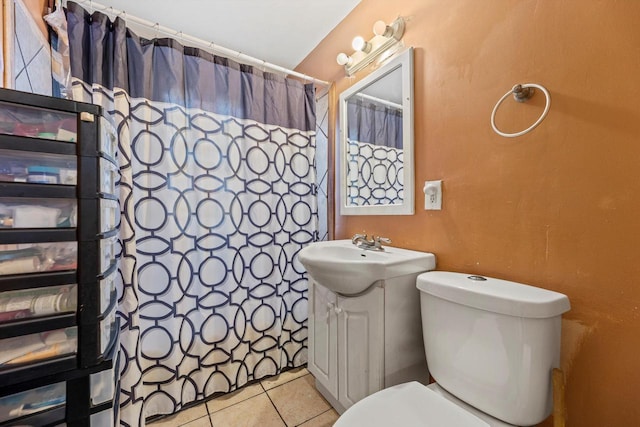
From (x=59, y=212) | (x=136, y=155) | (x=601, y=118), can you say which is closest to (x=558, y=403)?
(x=601, y=118)

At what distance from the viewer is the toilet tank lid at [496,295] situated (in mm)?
709

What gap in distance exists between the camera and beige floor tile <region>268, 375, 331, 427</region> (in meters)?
1.35

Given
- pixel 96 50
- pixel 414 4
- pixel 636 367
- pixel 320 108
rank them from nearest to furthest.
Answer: pixel 636 367, pixel 96 50, pixel 414 4, pixel 320 108

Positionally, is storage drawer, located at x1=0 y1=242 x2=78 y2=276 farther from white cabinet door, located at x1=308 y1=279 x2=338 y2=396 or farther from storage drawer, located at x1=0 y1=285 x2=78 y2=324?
white cabinet door, located at x1=308 y1=279 x2=338 y2=396

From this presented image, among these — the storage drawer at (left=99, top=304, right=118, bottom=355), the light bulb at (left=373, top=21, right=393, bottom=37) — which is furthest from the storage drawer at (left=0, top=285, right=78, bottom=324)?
the light bulb at (left=373, top=21, right=393, bottom=37)

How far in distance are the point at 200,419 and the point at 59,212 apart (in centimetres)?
125

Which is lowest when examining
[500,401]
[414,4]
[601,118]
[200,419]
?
[200,419]

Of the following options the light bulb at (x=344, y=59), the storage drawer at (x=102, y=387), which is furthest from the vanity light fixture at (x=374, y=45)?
→ the storage drawer at (x=102, y=387)

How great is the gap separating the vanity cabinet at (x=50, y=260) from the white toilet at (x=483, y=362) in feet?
2.61

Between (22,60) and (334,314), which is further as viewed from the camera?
(334,314)

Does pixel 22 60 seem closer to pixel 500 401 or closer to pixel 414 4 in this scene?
pixel 414 4

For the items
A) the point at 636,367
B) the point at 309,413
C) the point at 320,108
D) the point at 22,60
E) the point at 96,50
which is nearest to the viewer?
the point at 636,367

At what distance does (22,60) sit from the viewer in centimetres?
95

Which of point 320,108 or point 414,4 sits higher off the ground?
point 414,4
